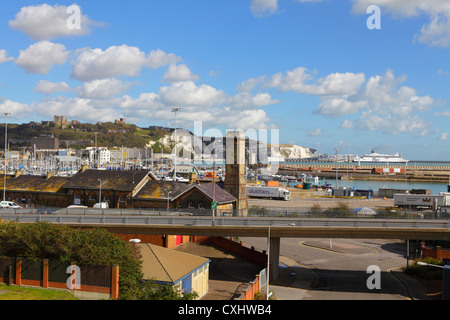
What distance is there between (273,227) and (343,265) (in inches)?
432

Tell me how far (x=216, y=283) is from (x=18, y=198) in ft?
145

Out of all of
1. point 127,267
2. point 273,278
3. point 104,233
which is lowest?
point 273,278

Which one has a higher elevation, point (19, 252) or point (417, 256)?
point (19, 252)

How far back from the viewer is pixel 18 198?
64.4 m

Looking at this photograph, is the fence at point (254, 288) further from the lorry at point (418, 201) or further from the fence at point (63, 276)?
the lorry at point (418, 201)

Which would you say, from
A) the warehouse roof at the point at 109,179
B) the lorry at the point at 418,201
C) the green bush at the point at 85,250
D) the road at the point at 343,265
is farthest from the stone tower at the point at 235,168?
the lorry at the point at 418,201

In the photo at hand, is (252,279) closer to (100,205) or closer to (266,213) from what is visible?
(266,213)

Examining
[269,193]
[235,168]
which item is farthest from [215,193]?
[269,193]

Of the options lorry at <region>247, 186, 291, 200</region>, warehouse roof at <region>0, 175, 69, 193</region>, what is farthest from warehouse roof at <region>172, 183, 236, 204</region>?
lorry at <region>247, 186, 291, 200</region>

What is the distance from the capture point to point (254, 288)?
27781 mm

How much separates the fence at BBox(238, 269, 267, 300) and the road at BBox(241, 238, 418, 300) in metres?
1.69

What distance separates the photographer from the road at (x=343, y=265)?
31.8 m
